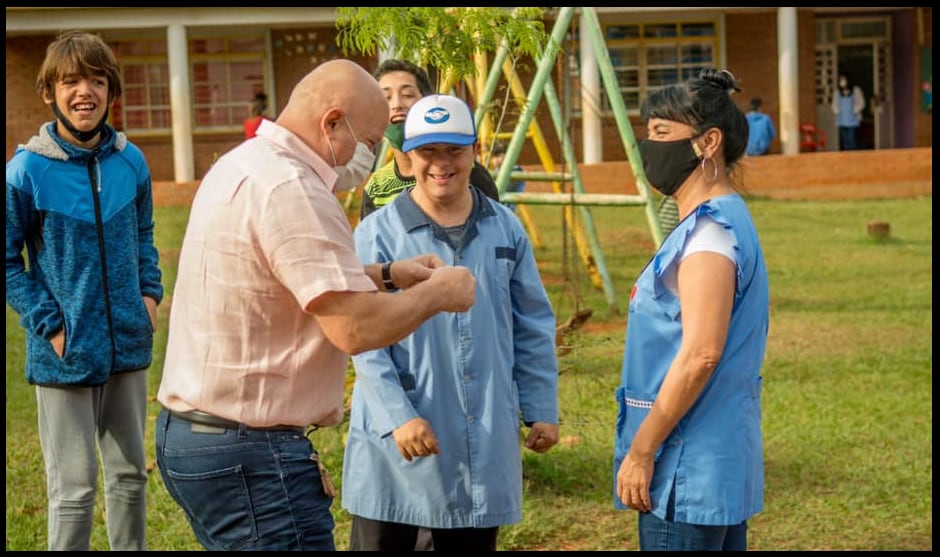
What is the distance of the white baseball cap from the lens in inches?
149

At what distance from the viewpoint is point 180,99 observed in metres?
23.3

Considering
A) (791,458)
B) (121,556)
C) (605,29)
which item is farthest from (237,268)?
(605,29)

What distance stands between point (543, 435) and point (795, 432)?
389cm

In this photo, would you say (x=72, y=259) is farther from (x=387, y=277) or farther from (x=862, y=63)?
(x=862, y=63)

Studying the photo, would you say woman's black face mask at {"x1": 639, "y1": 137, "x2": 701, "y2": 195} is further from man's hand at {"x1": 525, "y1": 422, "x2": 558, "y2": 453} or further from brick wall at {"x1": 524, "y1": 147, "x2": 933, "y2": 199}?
brick wall at {"x1": 524, "y1": 147, "x2": 933, "y2": 199}

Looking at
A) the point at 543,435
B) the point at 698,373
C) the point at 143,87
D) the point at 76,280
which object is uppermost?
the point at 143,87

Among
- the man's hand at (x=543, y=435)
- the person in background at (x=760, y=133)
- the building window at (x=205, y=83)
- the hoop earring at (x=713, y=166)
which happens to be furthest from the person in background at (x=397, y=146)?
the building window at (x=205, y=83)

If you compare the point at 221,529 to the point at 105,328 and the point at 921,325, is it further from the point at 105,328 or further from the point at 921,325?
the point at 921,325

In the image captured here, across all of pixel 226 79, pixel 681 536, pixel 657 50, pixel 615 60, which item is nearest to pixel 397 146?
pixel 681 536

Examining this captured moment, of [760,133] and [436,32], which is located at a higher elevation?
[760,133]

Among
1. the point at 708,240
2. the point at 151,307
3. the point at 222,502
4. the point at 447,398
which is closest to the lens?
the point at 222,502

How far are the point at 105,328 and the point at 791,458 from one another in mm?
3834

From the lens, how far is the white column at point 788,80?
24328 mm

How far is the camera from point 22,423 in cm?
819
